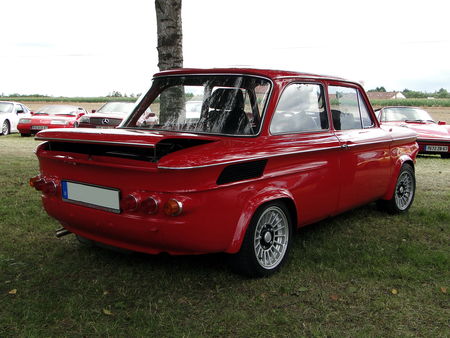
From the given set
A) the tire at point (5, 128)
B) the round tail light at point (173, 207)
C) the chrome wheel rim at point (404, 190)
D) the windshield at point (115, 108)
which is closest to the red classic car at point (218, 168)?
the round tail light at point (173, 207)

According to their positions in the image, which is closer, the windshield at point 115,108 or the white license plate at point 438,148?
the white license plate at point 438,148

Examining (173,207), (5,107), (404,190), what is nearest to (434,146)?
(404,190)

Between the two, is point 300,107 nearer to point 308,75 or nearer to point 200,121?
point 308,75

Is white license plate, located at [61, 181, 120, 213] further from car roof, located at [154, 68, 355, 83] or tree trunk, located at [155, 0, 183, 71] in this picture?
tree trunk, located at [155, 0, 183, 71]

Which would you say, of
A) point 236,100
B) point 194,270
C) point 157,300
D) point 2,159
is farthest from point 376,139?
point 2,159

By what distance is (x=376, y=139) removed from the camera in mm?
4715

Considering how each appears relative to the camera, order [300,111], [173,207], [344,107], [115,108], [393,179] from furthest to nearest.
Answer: [115,108] < [393,179] < [344,107] < [300,111] < [173,207]

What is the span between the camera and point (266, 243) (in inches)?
139

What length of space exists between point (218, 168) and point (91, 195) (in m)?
0.97

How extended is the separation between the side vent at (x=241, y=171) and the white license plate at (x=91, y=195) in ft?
2.38

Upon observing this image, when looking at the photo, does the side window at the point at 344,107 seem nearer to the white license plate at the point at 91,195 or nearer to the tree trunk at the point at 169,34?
the white license plate at the point at 91,195

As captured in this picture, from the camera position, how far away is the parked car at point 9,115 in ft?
55.7

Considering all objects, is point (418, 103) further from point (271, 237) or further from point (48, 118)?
point (271, 237)

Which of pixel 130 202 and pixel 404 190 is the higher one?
pixel 130 202
